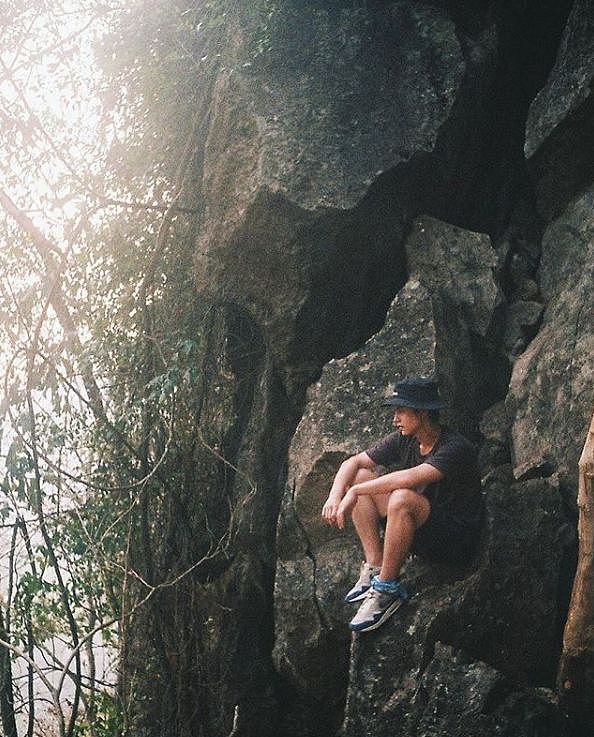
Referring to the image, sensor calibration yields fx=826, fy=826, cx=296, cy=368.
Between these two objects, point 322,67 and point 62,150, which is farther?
point 62,150

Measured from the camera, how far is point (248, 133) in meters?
7.06

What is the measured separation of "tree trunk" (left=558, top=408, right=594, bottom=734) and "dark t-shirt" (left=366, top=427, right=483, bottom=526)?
795 millimetres

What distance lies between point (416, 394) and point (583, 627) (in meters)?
1.68

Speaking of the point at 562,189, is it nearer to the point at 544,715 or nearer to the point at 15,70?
the point at 544,715

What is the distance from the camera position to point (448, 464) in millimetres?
5035

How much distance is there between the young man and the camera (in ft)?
16.5

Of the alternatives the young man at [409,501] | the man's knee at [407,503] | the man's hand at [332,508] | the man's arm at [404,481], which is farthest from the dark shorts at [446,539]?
the man's hand at [332,508]

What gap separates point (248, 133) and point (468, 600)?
4208 mm

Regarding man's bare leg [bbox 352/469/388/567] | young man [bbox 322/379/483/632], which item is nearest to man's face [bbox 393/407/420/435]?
young man [bbox 322/379/483/632]

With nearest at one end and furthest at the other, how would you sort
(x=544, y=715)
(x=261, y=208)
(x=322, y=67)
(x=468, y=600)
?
(x=544, y=715)
(x=468, y=600)
(x=261, y=208)
(x=322, y=67)

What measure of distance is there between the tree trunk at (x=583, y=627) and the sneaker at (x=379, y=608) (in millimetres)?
1040

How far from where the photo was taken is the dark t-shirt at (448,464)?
508cm

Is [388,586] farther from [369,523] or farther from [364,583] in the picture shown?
[369,523]

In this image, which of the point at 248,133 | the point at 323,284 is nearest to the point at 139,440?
the point at 323,284
